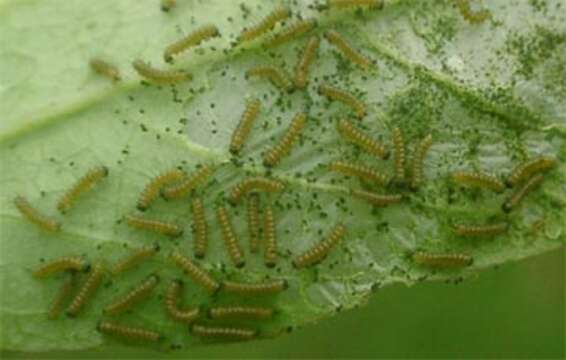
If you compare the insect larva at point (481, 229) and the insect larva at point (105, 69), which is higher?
the insect larva at point (105, 69)

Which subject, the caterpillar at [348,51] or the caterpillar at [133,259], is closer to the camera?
the caterpillar at [133,259]

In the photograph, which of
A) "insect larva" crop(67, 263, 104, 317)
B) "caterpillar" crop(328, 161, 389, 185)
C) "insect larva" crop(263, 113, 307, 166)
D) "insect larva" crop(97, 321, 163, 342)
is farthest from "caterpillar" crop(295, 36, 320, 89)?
"insect larva" crop(97, 321, 163, 342)

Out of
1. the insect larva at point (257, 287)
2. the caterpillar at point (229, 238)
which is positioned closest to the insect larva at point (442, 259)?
the insect larva at point (257, 287)

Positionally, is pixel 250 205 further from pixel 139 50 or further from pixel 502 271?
pixel 502 271

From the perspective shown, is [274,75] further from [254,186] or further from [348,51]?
[254,186]

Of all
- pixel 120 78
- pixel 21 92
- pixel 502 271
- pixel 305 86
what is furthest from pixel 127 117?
pixel 502 271

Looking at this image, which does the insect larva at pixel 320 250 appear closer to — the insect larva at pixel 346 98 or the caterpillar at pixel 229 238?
the caterpillar at pixel 229 238
